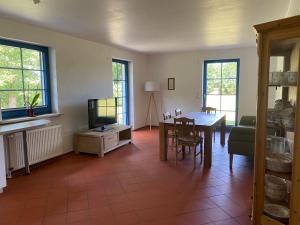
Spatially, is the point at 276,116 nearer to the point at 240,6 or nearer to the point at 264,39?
the point at 264,39

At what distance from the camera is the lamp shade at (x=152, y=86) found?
6.94 m

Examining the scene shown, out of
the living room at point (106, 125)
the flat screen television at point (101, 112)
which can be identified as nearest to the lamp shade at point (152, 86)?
the living room at point (106, 125)

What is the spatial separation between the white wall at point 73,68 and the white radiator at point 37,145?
25cm

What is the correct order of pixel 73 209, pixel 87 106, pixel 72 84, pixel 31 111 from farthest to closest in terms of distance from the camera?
pixel 87 106 < pixel 72 84 < pixel 31 111 < pixel 73 209

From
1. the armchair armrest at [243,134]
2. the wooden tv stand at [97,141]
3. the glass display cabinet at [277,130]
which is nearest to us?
the glass display cabinet at [277,130]

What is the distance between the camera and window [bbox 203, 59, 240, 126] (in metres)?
6.56

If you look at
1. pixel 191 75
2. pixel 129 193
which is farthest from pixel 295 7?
pixel 191 75

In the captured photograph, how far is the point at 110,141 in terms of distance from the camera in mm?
4785

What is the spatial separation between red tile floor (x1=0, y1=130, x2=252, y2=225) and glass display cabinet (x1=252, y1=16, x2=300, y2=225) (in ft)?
1.84

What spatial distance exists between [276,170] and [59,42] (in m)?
4.11

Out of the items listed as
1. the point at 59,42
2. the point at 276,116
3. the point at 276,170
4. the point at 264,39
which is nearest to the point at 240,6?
the point at 264,39

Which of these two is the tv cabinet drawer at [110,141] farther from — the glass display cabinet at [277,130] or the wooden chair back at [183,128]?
the glass display cabinet at [277,130]

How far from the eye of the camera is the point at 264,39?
1.78 metres

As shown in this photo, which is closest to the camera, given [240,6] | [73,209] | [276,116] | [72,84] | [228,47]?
[276,116]
